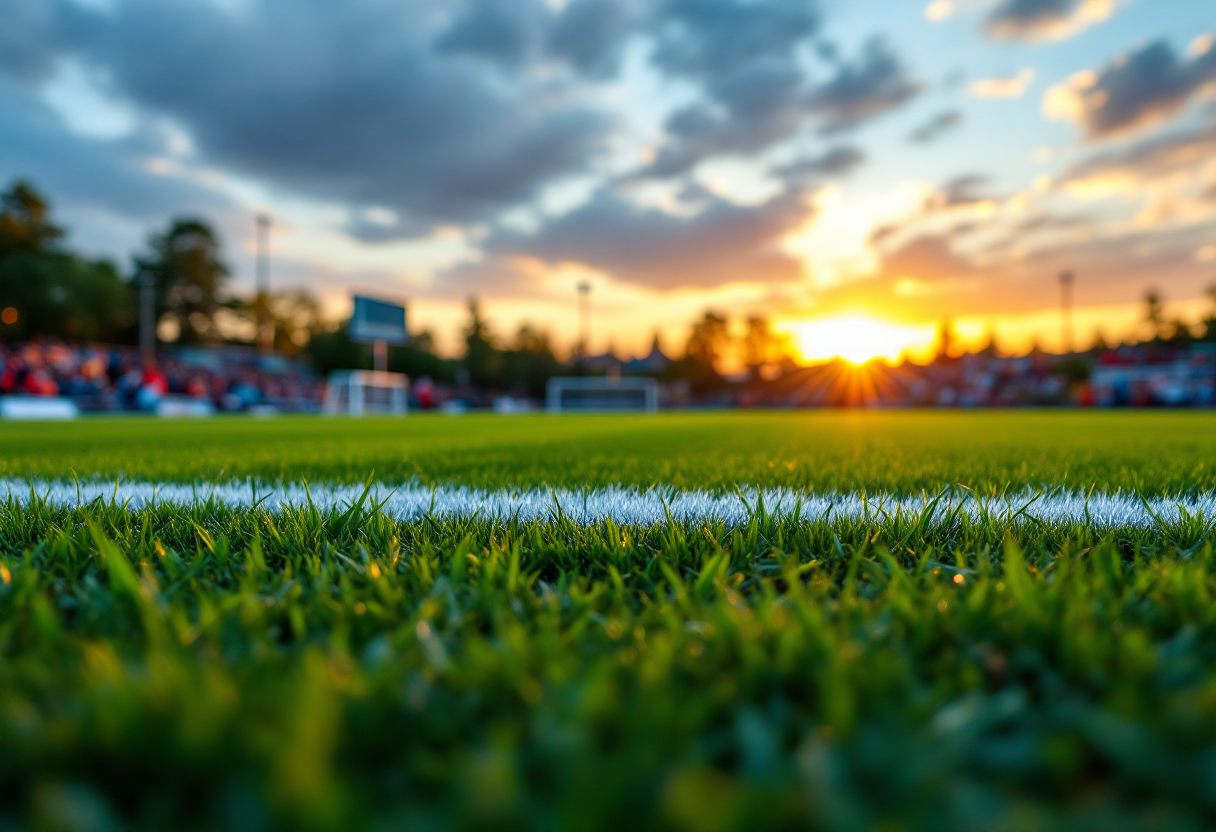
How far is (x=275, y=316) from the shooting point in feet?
186

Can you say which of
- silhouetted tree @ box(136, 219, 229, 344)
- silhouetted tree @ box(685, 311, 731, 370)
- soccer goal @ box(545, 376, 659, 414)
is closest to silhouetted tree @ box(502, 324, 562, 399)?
silhouetted tree @ box(685, 311, 731, 370)

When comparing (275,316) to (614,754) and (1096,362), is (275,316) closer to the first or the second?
(614,754)

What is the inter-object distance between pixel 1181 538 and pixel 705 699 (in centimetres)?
152

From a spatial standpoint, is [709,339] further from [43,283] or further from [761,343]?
[43,283]

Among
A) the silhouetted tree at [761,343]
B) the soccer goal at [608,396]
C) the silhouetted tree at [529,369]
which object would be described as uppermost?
the silhouetted tree at [761,343]

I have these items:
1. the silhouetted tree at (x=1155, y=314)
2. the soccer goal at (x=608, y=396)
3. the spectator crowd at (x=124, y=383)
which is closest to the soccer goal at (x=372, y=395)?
the spectator crowd at (x=124, y=383)

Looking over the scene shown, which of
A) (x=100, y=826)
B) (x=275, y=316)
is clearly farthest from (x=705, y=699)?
(x=275, y=316)

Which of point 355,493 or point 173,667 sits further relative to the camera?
point 355,493

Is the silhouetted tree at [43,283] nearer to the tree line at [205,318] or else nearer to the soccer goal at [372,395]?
the tree line at [205,318]

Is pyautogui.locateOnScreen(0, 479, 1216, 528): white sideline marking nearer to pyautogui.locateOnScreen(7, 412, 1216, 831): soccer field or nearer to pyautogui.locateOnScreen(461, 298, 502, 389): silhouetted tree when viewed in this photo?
pyautogui.locateOnScreen(7, 412, 1216, 831): soccer field

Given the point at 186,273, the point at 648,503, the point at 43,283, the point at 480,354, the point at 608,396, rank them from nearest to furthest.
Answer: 1. the point at 648,503
2. the point at 608,396
3. the point at 43,283
4. the point at 186,273
5. the point at 480,354

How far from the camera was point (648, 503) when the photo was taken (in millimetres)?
1968

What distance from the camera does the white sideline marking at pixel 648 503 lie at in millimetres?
1672

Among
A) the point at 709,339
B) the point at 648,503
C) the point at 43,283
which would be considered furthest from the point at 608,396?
the point at 43,283
